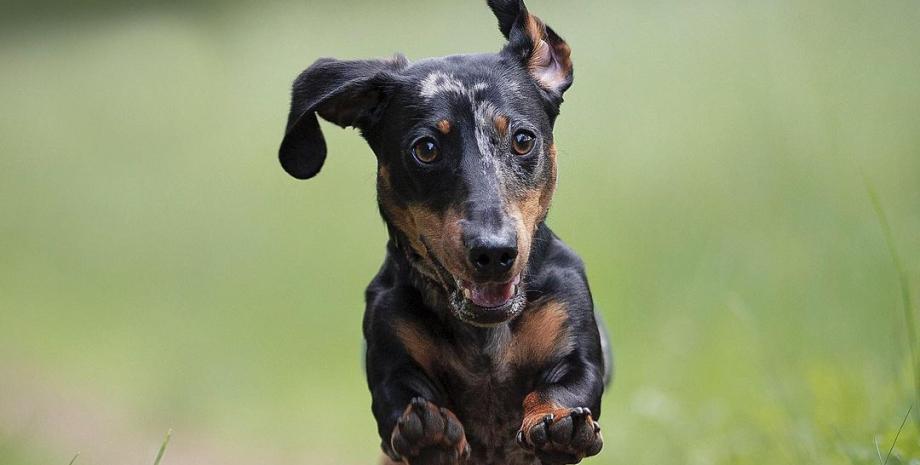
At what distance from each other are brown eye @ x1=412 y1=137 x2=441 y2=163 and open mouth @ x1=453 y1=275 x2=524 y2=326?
389 mm

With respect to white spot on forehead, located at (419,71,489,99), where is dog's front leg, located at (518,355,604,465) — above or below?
below

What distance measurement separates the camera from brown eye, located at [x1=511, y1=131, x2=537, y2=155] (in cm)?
386

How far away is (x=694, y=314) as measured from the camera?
26.6ft

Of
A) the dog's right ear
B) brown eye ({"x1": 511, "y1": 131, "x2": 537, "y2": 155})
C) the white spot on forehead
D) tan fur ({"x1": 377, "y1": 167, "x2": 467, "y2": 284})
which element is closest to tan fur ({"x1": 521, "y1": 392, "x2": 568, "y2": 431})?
tan fur ({"x1": 377, "y1": 167, "x2": 467, "y2": 284})

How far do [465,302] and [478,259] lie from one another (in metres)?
0.19

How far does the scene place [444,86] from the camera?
3953 millimetres

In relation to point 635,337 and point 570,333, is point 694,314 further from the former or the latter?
point 570,333

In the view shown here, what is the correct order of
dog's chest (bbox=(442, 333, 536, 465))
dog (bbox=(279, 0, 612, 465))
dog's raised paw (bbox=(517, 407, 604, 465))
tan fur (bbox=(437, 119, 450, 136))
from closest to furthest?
dog's raised paw (bbox=(517, 407, 604, 465)) < dog (bbox=(279, 0, 612, 465)) < tan fur (bbox=(437, 119, 450, 136)) < dog's chest (bbox=(442, 333, 536, 465))

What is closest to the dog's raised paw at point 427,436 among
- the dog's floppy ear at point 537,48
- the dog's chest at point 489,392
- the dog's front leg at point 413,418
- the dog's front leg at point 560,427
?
the dog's front leg at point 413,418

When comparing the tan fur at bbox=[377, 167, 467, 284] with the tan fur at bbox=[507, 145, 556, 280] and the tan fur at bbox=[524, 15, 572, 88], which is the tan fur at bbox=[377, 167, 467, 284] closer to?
the tan fur at bbox=[507, 145, 556, 280]

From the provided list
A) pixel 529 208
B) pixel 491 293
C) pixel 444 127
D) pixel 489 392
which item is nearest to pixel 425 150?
pixel 444 127

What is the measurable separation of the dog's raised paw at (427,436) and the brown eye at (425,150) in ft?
2.34

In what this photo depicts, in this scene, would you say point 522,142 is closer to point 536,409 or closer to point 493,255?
point 493,255

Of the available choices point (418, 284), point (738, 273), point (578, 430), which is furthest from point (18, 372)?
point (578, 430)
